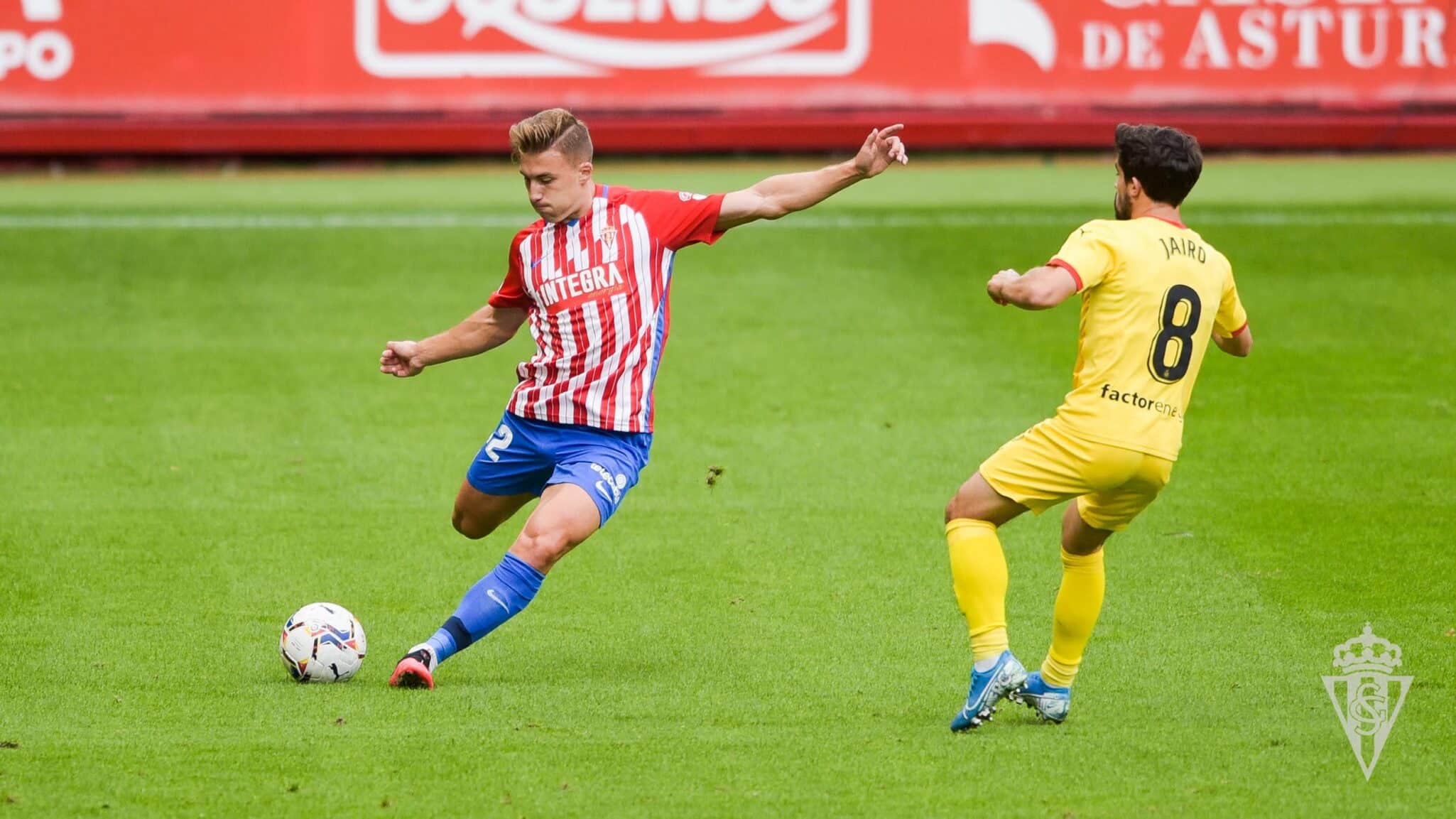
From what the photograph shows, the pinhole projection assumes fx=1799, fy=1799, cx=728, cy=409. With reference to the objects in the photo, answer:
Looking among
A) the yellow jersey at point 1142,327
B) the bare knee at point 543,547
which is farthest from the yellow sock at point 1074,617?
the bare knee at point 543,547

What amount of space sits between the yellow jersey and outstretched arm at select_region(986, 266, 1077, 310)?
19 centimetres

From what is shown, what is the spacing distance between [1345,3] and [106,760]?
13.3 metres

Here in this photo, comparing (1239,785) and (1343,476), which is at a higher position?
(1239,785)

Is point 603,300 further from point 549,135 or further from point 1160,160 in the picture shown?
point 1160,160

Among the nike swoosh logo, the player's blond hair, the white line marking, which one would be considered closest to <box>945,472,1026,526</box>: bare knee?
the nike swoosh logo

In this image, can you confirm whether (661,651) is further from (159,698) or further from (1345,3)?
(1345,3)

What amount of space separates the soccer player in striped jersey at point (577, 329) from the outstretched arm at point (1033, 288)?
3.50ft

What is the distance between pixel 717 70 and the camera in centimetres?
1605

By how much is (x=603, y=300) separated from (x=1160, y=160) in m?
2.04

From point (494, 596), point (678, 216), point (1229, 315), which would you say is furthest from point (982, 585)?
point (678, 216)

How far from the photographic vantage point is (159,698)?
19.9 ft

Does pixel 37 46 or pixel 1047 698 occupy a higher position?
pixel 37 46

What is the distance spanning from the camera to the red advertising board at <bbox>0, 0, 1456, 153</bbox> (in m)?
15.7

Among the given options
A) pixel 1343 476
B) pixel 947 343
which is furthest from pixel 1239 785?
pixel 947 343
